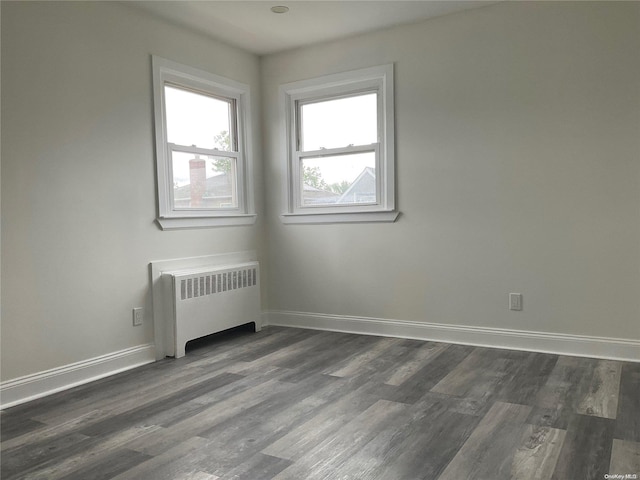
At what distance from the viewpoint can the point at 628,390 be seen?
2814 millimetres

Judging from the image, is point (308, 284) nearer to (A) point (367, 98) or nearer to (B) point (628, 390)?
(A) point (367, 98)

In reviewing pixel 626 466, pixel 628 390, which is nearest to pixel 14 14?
pixel 626 466

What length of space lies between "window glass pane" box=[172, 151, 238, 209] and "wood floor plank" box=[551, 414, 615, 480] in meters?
2.98

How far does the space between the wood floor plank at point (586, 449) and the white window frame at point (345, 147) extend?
211 cm

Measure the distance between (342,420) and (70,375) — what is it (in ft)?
5.66

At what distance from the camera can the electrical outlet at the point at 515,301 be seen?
3686mm

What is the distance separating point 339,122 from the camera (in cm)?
445

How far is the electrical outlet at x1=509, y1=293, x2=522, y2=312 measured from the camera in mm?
3686

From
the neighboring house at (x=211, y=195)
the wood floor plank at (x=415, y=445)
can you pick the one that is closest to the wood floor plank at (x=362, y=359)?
the wood floor plank at (x=415, y=445)

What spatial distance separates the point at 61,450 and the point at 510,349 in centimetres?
288

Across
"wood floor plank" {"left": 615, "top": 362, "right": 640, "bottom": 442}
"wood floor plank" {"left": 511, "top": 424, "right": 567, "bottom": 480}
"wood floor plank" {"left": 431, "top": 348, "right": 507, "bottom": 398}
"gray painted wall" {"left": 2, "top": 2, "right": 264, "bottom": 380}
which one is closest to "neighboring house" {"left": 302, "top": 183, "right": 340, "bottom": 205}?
"gray painted wall" {"left": 2, "top": 2, "right": 264, "bottom": 380}

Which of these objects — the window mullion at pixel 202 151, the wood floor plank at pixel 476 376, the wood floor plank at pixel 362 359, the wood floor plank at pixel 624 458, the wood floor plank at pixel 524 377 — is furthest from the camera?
the window mullion at pixel 202 151

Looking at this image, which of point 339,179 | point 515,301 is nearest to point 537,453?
point 515,301

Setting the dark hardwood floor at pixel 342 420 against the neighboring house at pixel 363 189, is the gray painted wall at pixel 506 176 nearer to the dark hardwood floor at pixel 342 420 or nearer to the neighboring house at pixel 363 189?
the neighboring house at pixel 363 189
